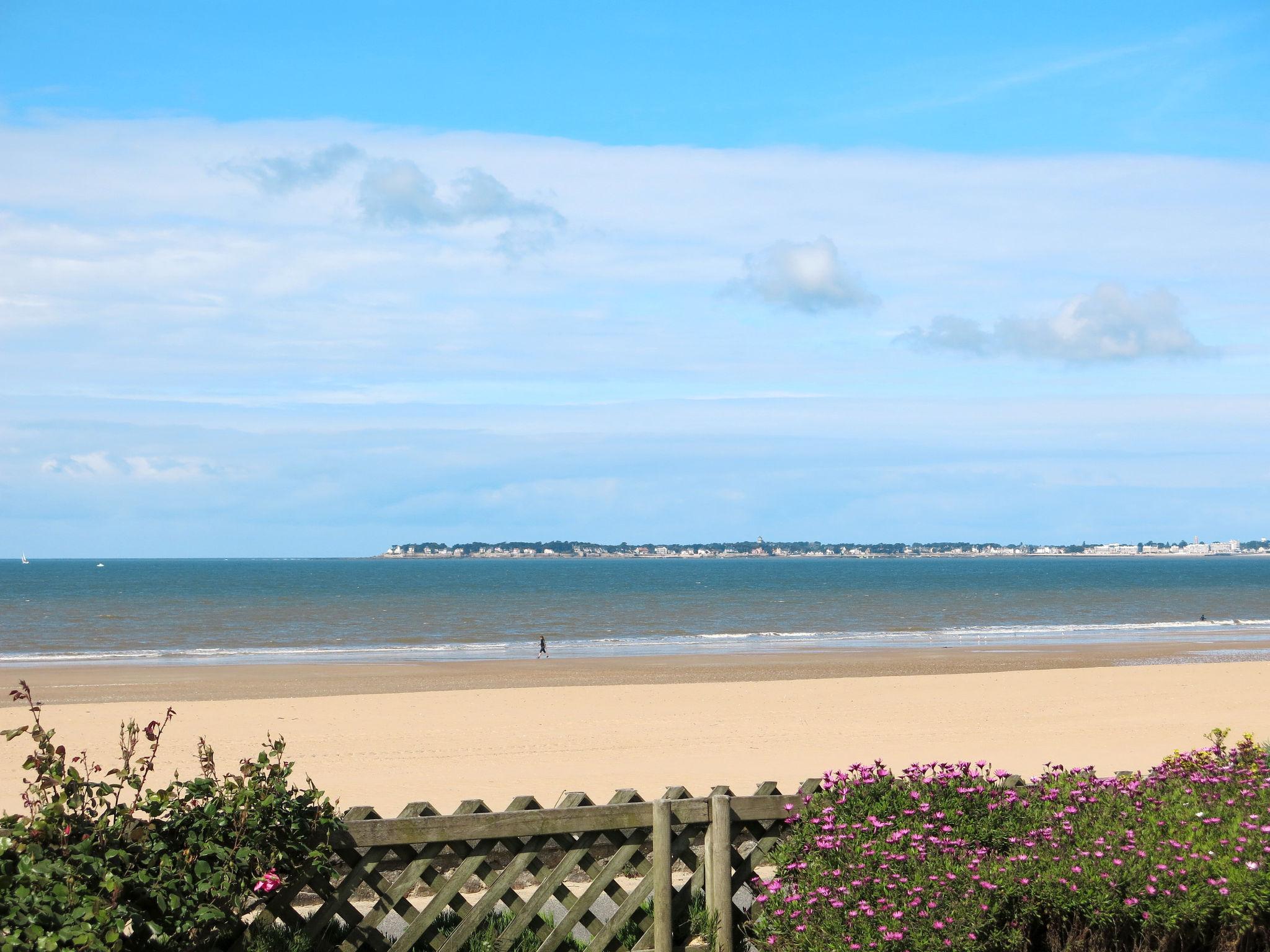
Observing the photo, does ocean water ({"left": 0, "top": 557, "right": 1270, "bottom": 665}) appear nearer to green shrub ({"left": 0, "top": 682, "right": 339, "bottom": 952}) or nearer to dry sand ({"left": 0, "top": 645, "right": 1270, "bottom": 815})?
dry sand ({"left": 0, "top": 645, "right": 1270, "bottom": 815})

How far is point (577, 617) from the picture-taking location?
227ft

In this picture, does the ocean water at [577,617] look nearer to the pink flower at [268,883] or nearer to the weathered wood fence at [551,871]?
the weathered wood fence at [551,871]

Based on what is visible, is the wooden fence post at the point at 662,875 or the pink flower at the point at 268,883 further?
the wooden fence post at the point at 662,875

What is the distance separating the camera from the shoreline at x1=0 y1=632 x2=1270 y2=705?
99.4ft

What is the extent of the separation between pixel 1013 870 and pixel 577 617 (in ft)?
211

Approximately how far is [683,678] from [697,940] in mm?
A: 26766

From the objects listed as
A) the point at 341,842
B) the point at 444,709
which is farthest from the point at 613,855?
the point at 444,709

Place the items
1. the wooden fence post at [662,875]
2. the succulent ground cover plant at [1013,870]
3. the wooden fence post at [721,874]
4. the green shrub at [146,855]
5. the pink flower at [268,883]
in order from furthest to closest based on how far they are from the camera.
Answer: the wooden fence post at [721,874]
the wooden fence post at [662,875]
the succulent ground cover plant at [1013,870]
the pink flower at [268,883]
the green shrub at [146,855]

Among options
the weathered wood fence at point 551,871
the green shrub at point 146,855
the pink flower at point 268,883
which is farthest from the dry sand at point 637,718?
the pink flower at point 268,883

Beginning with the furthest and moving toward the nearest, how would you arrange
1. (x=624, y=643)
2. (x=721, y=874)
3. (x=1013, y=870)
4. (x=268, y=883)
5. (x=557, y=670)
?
(x=624, y=643)
(x=557, y=670)
(x=721, y=874)
(x=1013, y=870)
(x=268, y=883)

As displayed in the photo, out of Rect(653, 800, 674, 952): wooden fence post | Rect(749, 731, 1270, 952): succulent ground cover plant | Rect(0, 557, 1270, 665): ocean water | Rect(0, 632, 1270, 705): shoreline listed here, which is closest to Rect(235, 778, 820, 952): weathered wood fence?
Rect(653, 800, 674, 952): wooden fence post

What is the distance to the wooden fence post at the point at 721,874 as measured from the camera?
5836mm

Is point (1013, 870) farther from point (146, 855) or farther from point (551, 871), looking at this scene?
point (146, 855)

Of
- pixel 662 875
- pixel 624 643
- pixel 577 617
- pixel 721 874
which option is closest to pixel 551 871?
pixel 662 875
